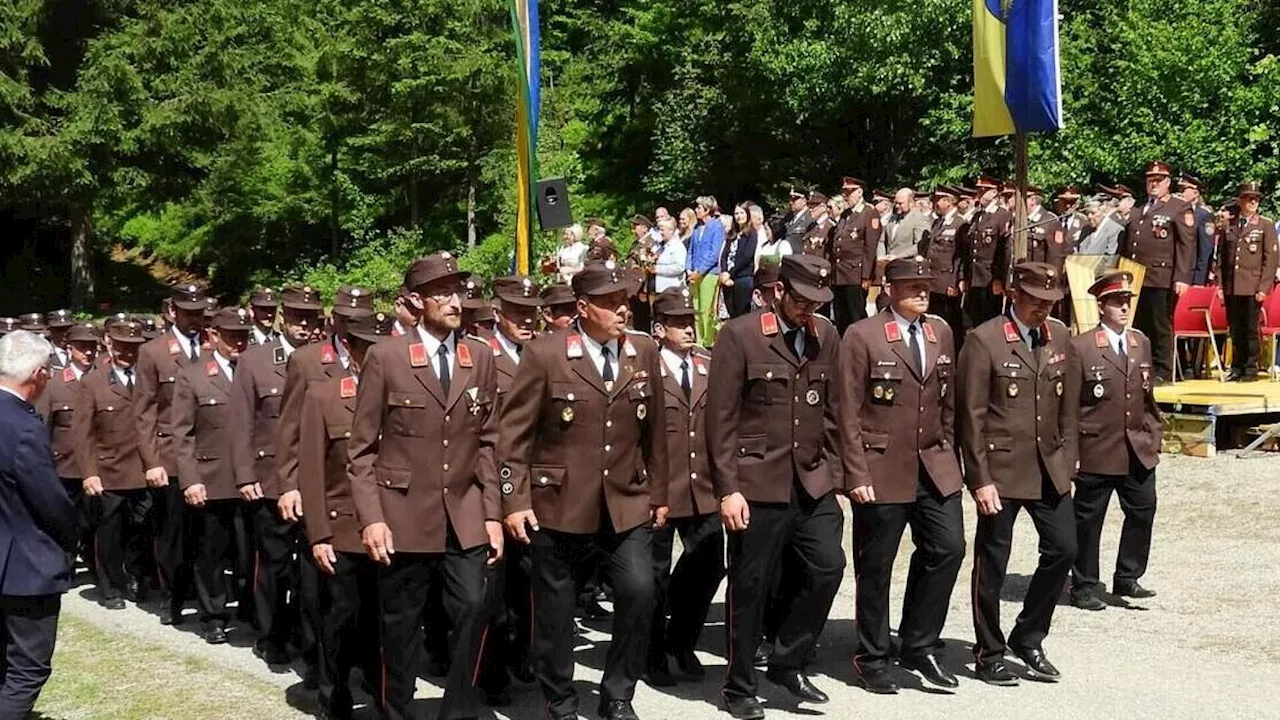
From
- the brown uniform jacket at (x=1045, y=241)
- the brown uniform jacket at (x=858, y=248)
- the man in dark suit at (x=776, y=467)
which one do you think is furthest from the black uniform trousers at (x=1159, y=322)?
the man in dark suit at (x=776, y=467)

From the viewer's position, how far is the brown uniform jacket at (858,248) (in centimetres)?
1708

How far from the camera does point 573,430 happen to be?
691 centimetres

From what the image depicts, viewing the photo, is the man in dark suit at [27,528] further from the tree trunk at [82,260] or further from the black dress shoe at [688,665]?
the tree trunk at [82,260]

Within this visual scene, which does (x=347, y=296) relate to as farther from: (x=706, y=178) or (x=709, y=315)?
(x=706, y=178)

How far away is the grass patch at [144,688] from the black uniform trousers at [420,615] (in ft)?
4.36

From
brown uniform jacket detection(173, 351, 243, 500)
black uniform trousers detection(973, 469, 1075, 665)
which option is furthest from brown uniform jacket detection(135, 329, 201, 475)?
black uniform trousers detection(973, 469, 1075, 665)

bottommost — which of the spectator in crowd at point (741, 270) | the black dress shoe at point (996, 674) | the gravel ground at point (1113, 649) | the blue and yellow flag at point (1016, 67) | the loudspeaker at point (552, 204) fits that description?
the gravel ground at point (1113, 649)

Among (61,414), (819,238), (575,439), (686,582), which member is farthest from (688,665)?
(819,238)

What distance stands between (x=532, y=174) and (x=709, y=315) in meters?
6.81

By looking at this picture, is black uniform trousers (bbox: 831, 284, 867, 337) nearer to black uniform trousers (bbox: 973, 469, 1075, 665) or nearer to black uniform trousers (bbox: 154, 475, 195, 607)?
black uniform trousers (bbox: 154, 475, 195, 607)

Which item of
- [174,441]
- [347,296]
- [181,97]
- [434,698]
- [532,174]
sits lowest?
[434,698]

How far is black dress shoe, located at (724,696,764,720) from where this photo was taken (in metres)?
7.06

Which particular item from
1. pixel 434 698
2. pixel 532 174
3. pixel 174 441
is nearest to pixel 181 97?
pixel 532 174

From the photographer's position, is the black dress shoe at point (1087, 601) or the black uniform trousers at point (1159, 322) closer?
the black dress shoe at point (1087, 601)
